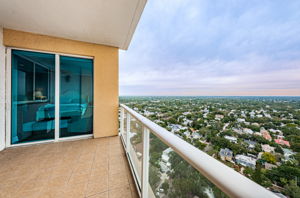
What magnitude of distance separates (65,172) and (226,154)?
2.24m

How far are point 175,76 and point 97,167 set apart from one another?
6.10 metres

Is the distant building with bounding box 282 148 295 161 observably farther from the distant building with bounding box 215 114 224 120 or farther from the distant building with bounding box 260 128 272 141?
the distant building with bounding box 215 114 224 120

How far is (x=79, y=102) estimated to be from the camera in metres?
3.17

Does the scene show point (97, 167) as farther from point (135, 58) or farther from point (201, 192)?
point (135, 58)

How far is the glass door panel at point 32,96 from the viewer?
2648mm

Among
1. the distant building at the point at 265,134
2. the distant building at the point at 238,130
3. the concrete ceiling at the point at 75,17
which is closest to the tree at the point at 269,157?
the distant building at the point at 265,134

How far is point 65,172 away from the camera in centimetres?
179

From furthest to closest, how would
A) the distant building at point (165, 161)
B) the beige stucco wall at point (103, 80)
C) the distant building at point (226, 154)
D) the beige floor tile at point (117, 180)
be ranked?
1. the beige stucco wall at point (103, 80)
2. the beige floor tile at point (117, 180)
3. the distant building at point (165, 161)
4. the distant building at point (226, 154)

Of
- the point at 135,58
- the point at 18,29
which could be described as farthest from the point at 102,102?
the point at 135,58

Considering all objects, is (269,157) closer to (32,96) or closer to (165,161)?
(165,161)

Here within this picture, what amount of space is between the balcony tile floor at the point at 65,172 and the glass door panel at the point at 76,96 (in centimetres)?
62

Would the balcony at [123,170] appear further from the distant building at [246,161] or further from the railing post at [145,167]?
the distant building at [246,161]

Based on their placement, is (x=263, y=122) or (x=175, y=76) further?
(x=175, y=76)

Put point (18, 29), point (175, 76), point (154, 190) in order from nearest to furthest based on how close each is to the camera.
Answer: point (154, 190), point (18, 29), point (175, 76)
